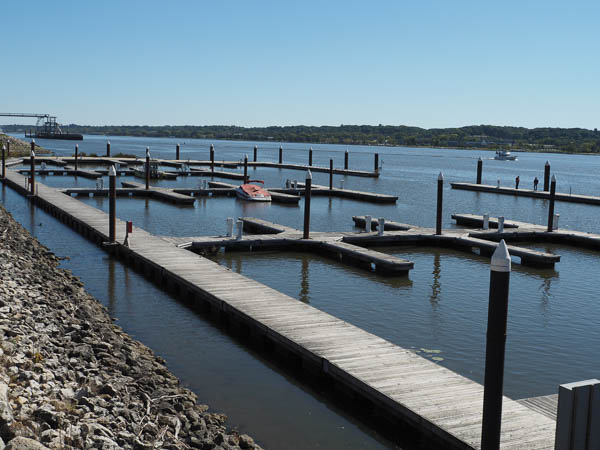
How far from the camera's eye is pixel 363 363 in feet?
31.1

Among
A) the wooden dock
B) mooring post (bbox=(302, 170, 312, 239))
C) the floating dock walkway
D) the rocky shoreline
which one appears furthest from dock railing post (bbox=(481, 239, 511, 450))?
the wooden dock

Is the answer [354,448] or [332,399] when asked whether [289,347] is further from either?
[354,448]

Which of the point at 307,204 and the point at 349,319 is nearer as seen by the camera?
the point at 349,319

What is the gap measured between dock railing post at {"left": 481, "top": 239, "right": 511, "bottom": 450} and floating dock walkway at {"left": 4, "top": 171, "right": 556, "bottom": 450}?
805 millimetres

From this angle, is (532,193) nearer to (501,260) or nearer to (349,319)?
(349,319)

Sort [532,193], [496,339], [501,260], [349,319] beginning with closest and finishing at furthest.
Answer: [501,260] < [496,339] < [349,319] < [532,193]

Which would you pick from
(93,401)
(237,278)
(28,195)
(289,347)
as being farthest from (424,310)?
(28,195)

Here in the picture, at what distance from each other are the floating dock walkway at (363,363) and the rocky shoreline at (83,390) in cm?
176

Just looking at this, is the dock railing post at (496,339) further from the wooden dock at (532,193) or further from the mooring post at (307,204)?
the wooden dock at (532,193)

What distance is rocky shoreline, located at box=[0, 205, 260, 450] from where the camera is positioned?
6.72 metres

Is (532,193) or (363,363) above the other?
(532,193)

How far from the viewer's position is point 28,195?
34438 mm

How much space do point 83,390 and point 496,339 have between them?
4626 millimetres

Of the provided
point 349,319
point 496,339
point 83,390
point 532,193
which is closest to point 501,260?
point 496,339
